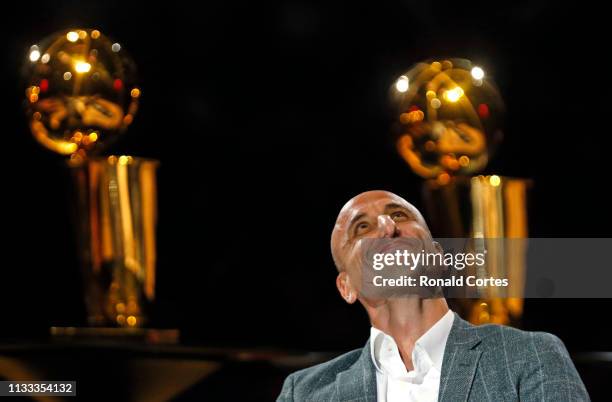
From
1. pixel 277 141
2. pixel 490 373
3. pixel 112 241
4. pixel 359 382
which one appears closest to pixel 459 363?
pixel 490 373

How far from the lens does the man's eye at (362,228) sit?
2.14m

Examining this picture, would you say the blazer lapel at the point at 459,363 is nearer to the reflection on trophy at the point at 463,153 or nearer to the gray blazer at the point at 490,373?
the gray blazer at the point at 490,373

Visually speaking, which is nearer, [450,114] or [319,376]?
[319,376]

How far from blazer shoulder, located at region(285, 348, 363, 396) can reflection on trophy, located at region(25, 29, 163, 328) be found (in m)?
0.67

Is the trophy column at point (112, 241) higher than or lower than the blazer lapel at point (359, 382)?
higher

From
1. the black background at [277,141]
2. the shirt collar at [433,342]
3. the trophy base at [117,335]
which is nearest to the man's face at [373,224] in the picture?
the shirt collar at [433,342]

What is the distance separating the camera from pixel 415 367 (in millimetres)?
2072

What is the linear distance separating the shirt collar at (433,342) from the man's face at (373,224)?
13 centimetres

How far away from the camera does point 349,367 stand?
2146 mm

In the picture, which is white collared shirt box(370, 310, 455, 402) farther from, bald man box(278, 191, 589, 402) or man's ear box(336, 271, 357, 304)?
man's ear box(336, 271, 357, 304)

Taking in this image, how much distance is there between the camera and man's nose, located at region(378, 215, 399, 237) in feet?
6.94

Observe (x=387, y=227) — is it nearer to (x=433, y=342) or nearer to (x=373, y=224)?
(x=373, y=224)

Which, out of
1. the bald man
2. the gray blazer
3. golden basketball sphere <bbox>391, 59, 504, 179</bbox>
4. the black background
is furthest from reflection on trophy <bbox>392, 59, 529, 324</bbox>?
the gray blazer

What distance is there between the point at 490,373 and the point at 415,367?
0.46 ft
